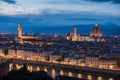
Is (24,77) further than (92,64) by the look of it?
No

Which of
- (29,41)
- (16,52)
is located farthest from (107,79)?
(29,41)

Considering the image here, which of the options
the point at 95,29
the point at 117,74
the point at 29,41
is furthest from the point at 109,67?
the point at 95,29

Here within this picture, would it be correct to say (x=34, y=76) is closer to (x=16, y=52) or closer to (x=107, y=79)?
(x=107, y=79)

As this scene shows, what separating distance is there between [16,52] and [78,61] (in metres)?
17.0

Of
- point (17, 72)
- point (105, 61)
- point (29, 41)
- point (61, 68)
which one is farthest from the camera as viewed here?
point (29, 41)

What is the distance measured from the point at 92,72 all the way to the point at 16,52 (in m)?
28.5

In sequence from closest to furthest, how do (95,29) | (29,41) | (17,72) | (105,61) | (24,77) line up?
(24,77), (17,72), (105,61), (29,41), (95,29)

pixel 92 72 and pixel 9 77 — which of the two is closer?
pixel 9 77

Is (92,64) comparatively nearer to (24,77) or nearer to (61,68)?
(61,68)

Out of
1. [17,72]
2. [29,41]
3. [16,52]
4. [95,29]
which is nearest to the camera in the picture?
[17,72]

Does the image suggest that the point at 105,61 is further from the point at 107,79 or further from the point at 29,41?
the point at 29,41

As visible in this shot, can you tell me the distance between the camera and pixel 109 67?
49.4 meters

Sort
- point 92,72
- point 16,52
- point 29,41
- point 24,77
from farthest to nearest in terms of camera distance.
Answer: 1. point 29,41
2. point 16,52
3. point 92,72
4. point 24,77

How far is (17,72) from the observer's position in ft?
86.4
